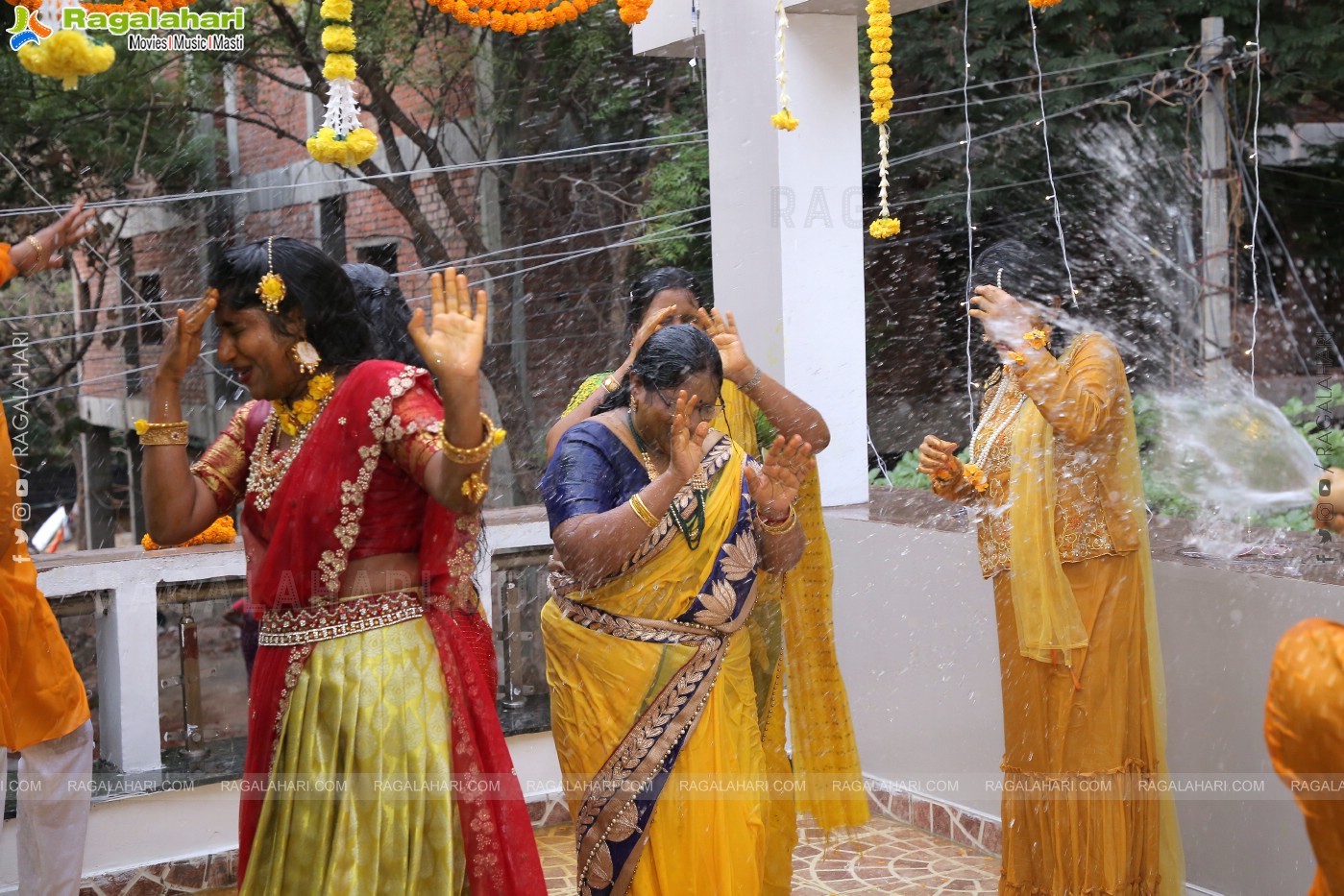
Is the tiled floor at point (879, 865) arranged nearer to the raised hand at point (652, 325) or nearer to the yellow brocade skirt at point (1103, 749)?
the yellow brocade skirt at point (1103, 749)

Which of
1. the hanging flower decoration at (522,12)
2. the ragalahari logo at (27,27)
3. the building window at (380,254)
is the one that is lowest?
the building window at (380,254)

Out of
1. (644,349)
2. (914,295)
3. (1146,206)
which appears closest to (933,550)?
(644,349)

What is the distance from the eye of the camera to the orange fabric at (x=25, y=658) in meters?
3.78

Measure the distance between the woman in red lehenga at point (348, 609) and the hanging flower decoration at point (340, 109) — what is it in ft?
3.08

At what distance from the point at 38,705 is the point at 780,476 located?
230 cm

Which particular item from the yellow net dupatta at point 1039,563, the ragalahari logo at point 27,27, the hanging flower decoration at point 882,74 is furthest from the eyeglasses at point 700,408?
the ragalahari logo at point 27,27

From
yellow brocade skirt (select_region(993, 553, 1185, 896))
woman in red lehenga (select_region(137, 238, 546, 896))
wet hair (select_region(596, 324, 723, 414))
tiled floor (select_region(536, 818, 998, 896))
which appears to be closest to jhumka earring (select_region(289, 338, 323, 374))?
woman in red lehenga (select_region(137, 238, 546, 896))

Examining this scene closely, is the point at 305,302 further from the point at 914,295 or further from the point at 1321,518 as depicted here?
the point at 914,295

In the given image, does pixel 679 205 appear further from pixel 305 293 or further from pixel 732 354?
pixel 305 293

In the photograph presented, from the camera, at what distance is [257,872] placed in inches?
108

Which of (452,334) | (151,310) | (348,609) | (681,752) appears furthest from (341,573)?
(151,310)

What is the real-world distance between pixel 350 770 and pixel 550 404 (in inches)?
286

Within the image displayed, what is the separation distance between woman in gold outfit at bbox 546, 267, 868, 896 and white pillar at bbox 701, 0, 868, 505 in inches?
49.5

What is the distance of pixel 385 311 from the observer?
3.57 m
